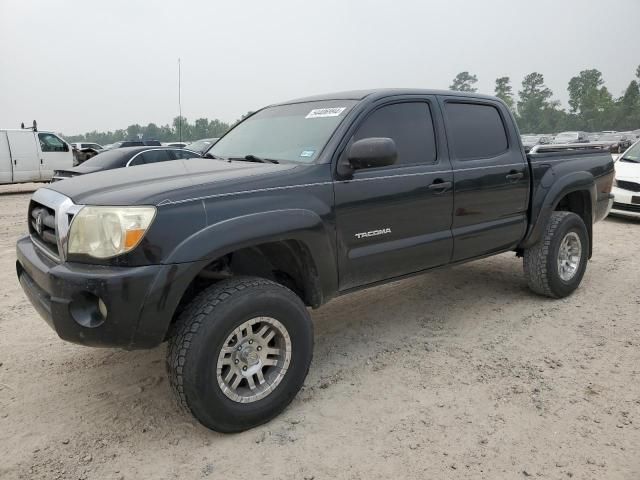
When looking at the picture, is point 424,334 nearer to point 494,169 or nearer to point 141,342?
point 494,169

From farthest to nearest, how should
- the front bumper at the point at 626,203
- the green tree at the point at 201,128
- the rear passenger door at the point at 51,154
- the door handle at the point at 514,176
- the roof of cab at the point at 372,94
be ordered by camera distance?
the green tree at the point at 201,128 < the rear passenger door at the point at 51,154 < the front bumper at the point at 626,203 < the door handle at the point at 514,176 < the roof of cab at the point at 372,94

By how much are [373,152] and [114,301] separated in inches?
62.6

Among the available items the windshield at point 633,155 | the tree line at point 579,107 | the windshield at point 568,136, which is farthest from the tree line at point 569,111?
the windshield at point 633,155

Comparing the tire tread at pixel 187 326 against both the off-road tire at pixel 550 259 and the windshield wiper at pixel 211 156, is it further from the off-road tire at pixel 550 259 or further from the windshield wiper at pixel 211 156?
the off-road tire at pixel 550 259

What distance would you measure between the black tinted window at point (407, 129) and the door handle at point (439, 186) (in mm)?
167

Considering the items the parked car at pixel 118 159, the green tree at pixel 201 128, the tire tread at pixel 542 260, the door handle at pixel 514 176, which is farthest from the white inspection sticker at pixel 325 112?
the green tree at pixel 201 128

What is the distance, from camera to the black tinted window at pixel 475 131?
3.81m

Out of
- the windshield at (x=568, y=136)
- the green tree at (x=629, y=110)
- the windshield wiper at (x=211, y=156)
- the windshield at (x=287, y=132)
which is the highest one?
the green tree at (x=629, y=110)

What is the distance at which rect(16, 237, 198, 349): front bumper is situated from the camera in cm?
225

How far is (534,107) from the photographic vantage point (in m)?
94.4

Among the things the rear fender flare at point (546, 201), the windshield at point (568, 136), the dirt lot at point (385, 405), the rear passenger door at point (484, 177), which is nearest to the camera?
the dirt lot at point (385, 405)

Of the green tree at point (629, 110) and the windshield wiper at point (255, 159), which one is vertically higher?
the green tree at point (629, 110)

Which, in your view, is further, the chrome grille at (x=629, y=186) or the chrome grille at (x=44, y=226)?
the chrome grille at (x=629, y=186)

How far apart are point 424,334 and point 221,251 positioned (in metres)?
2.08
